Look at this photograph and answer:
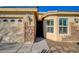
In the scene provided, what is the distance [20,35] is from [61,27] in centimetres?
275

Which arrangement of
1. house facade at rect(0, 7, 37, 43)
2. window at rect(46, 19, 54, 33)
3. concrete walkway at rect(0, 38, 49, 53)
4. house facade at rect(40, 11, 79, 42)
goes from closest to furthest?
1. concrete walkway at rect(0, 38, 49, 53)
2. house facade at rect(0, 7, 37, 43)
3. house facade at rect(40, 11, 79, 42)
4. window at rect(46, 19, 54, 33)

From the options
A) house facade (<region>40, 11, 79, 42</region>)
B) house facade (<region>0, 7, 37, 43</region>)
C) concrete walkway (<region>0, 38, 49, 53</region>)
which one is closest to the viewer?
concrete walkway (<region>0, 38, 49, 53</region>)

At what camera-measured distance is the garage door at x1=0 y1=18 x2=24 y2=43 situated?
7926mm

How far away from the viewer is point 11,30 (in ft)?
26.1

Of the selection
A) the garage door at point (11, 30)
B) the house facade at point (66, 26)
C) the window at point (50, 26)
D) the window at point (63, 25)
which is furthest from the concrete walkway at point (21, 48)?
the window at point (50, 26)

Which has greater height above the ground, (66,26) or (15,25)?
(15,25)

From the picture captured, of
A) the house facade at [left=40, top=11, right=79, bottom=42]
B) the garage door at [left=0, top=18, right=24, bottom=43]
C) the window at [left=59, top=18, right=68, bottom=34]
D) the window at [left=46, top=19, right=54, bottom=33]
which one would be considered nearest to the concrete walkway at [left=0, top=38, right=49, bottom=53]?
the garage door at [left=0, top=18, right=24, bottom=43]

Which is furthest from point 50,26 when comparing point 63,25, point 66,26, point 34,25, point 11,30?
point 11,30

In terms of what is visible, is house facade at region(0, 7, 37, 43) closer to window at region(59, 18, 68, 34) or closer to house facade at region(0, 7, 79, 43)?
house facade at region(0, 7, 79, 43)

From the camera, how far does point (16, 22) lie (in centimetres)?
790

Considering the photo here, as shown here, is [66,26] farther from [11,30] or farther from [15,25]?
[11,30]
